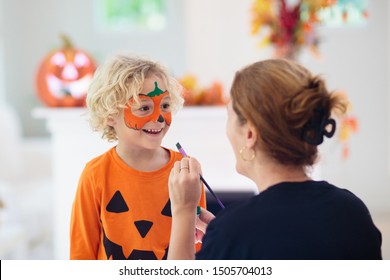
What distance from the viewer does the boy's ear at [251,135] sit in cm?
78

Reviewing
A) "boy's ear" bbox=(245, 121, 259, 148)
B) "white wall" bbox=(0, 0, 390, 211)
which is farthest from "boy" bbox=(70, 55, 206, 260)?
"white wall" bbox=(0, 0, 390, 211)

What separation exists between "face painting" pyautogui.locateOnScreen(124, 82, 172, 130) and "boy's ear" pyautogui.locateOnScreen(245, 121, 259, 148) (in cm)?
12

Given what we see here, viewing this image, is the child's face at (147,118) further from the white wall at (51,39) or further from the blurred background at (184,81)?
the white wall at (51,39)

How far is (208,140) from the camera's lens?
1320mm

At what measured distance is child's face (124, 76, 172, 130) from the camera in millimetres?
830

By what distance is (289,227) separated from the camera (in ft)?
2.59

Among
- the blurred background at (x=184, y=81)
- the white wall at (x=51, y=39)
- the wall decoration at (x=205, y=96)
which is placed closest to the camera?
the blurred background at (x=184, y=81)

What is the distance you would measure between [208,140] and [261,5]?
784mm

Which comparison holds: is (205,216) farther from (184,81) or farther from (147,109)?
(184,81)

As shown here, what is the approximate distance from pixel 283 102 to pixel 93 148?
1.00 ft

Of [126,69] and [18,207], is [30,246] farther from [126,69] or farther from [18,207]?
[126,69]

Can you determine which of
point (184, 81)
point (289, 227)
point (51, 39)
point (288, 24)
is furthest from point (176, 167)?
point (51, 39)

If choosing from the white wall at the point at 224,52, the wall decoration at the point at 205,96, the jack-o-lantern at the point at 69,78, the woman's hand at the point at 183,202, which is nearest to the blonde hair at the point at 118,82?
the woman's hand at the point at 183,202
